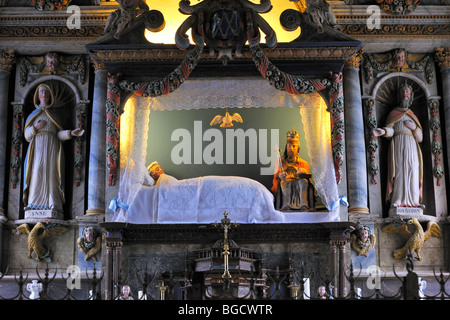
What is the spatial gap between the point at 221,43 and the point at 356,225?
13.1 ft

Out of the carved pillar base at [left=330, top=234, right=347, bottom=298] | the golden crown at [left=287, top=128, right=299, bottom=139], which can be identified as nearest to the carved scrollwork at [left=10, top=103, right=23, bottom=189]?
the golden crown at [left=287, top=128, right=299, bottom=139]

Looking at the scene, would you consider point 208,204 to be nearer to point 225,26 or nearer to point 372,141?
point 225,26

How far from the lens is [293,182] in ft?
48.3

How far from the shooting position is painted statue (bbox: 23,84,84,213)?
48.4 ft

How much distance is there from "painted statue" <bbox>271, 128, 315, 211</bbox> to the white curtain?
1.57 feet

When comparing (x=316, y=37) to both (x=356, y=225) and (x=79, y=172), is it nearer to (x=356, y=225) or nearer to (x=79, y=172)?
(x=356, y=225)

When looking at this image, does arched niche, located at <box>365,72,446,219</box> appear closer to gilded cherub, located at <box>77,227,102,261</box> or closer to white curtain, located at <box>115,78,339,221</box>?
white curtain, located at <box>115,78,339,221</box>

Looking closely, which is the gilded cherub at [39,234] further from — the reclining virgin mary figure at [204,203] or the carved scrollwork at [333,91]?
the carved scrollwork at [333,91]

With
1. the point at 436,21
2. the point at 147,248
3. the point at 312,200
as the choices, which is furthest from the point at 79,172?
the point at 436,21

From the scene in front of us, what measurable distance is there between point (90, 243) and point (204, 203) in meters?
2.16

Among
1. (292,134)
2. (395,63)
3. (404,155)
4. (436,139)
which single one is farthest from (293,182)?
(395,63)

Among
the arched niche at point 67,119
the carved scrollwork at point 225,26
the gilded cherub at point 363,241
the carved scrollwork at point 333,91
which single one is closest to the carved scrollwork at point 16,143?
the arched niche at point 67,119

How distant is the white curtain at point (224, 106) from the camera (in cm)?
1430

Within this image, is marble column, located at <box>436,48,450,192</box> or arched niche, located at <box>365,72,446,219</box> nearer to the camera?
arched niche, located at <box>365,72,446,219</box>
